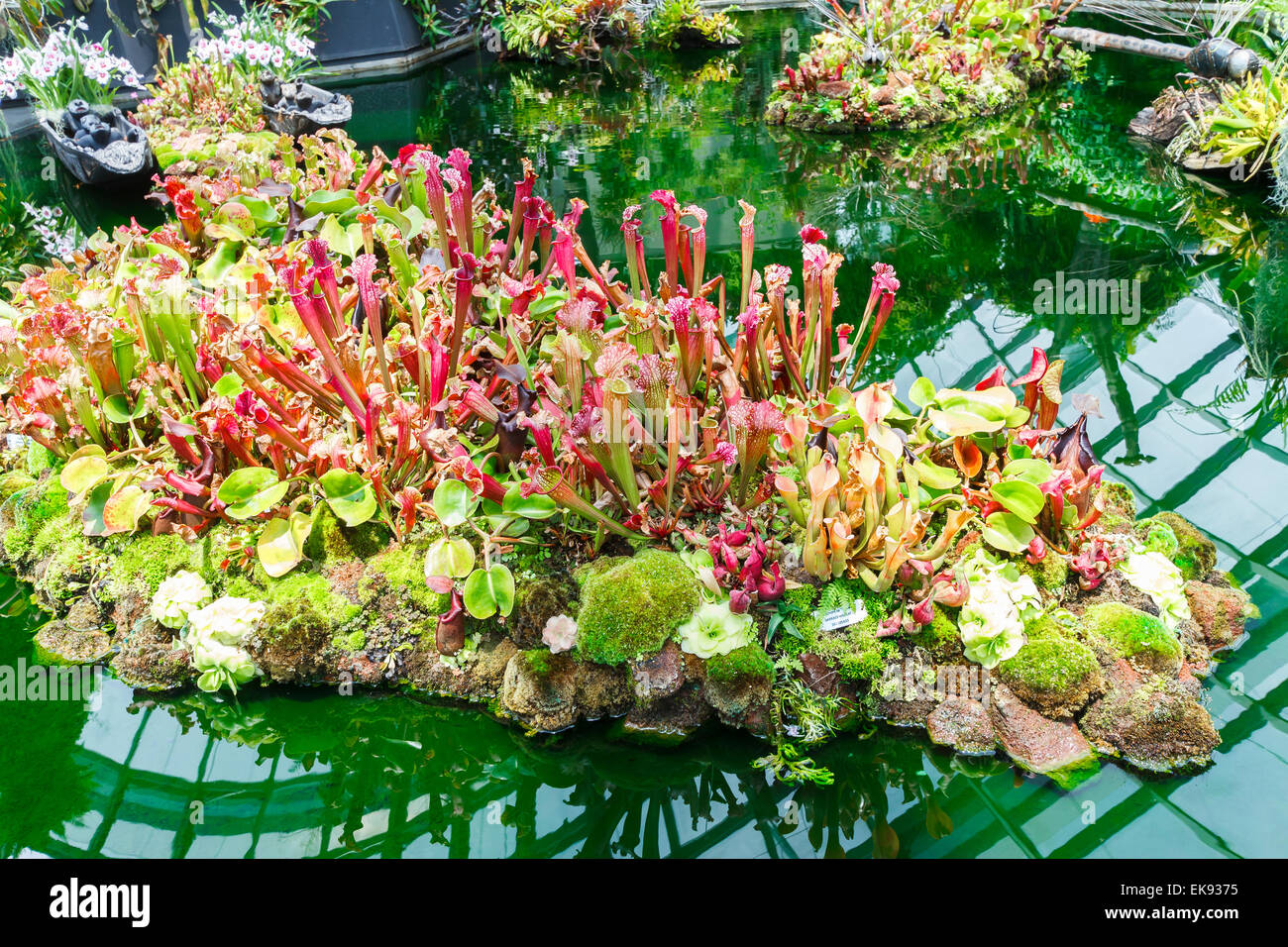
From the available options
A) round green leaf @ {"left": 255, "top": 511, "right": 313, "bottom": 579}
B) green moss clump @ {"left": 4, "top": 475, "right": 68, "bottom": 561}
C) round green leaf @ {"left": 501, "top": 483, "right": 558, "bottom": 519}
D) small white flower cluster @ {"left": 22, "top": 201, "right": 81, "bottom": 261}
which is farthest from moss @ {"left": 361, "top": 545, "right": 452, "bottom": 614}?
small white flower cluster @ {"left": 22, "top": 201, "right": 81, "bottom": 261}

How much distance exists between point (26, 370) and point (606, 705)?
268 cm

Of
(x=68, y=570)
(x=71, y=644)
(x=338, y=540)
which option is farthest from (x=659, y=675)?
(x=68, y=570)

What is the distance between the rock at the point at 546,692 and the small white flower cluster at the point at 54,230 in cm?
489

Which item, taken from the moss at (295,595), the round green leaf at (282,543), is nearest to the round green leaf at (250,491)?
the round green leaf at (282,543)

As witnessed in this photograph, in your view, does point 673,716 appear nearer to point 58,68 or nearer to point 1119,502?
point 1119,502

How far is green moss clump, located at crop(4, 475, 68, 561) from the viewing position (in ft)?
10.9

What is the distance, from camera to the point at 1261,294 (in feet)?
15.8

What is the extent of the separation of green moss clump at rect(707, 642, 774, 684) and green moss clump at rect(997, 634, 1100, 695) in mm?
649

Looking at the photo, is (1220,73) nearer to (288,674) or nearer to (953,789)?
(953,789)

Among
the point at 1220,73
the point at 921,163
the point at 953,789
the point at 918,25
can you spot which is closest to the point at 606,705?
the point at 953,789

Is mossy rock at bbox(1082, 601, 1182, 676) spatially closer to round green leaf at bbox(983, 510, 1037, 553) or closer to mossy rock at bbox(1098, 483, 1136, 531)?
round green leaf at bbox(983, 510, 1037, 553)

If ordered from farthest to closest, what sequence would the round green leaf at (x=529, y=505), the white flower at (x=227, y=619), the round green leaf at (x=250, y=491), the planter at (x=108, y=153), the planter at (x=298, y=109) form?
the planter at (x=298, y=109), the planter at (x=108, y=153), the round green leaf at (x=250, y=491), the white flower at (x=227, y=619), the round green leaf at (x=529, y=505)

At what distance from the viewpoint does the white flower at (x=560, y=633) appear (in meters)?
2.55

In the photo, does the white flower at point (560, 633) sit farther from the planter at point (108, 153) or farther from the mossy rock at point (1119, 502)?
the planter at point (108, 153)
